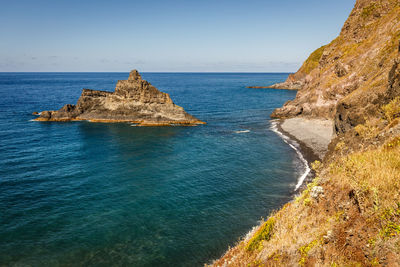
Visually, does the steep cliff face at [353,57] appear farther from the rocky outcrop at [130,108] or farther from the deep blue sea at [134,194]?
the rocky outcrop at [130,108]

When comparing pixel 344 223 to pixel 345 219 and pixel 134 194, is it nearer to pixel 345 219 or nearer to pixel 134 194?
pixel 345 219

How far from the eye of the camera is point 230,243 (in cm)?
1862

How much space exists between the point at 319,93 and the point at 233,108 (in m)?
32.0

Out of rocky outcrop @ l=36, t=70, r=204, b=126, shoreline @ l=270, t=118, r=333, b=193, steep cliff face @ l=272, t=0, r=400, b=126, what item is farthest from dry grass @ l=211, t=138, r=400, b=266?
rocky outcrop @ l=36, t=70, r=204, b=126

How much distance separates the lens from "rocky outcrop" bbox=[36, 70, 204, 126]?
218 ft

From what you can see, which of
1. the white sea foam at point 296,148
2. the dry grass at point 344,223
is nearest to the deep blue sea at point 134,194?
the white sea foam at point 296,148

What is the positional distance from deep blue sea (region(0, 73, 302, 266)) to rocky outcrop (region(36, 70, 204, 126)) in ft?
48.0

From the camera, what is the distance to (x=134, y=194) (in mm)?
26922

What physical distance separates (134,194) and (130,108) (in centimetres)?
4575

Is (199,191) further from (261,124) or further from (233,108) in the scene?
(233,108)

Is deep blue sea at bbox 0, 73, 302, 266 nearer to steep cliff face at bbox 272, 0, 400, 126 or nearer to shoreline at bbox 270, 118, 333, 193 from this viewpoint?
shoreline at bbox 270, 118, 333, 193

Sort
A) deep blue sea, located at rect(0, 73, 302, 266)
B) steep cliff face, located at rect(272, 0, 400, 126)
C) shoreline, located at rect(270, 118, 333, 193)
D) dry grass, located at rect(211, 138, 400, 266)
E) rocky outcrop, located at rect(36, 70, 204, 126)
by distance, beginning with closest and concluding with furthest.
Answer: dry grass, located at rect(211, 138, 400, 266) < deep blue sea, located at rect(0, 73, 302, 266) < shoreline, located at rect(270, 118, 333, 193) < steep cliff face, located at rect(272, 0, 400, 126) < rocky outcrop, located at rect(36, 70, 204, 126)

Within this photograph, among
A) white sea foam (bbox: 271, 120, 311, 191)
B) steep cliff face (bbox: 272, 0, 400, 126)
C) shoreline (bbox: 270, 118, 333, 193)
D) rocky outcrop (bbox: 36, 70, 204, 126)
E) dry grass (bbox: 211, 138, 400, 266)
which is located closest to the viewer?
dry grass (bbox: 211, 138, 400, 266)

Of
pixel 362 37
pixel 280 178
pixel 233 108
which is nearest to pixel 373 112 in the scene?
pixel 280 178
